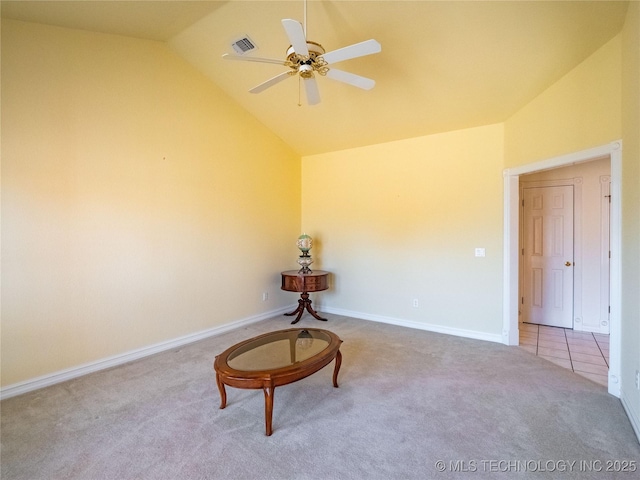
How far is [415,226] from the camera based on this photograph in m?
4.21

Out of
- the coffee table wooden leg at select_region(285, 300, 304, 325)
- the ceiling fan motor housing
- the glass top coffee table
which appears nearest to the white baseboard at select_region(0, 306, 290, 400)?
the coffee table wooden leg at select_region(285, 300, 304, 325)

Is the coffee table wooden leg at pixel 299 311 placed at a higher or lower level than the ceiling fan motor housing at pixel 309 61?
lower

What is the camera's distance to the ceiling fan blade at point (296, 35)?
1721 mm

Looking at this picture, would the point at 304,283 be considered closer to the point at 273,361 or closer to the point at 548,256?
the point at 273,361

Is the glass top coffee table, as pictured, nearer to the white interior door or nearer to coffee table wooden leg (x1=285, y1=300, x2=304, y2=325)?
coffee table wooden leg (x1=285, y1=300, x2=304, y2=325)

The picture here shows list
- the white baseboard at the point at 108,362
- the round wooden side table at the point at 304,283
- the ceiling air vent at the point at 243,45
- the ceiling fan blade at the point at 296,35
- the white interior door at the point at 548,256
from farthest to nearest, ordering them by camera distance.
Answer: the round wooden side table at the point at 304,283 < the white interior door at the point at 548,256 < the ceiling air vent at the point at 243,45 < the white baseboard at the point at 108,362 < the ceiling fan blade at the point at 296,35

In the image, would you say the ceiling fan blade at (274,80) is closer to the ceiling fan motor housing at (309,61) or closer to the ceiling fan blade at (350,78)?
the ceiling fan motor housing at (309,61)

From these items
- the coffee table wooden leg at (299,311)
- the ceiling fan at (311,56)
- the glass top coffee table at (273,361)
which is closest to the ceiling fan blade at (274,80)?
the ceiling fan at (311,56)

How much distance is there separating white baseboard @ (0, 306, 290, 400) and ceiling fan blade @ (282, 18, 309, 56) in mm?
3308

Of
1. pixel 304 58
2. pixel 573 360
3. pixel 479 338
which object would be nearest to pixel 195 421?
pixel 304 58

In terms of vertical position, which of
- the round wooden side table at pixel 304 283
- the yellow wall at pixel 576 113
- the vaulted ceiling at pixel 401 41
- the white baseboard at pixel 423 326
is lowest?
the white baseboard at pixel 423 326

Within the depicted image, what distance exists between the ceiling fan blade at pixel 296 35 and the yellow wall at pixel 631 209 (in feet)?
7.06

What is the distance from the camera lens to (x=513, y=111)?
336cm

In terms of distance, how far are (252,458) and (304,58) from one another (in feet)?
8.56
